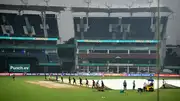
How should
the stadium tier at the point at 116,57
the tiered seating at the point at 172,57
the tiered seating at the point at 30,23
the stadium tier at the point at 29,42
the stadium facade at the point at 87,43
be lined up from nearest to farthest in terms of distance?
1. the tiered seating at the point at 172,57
2. the tiered seating at the point at 30,23
3. the stadium tier at the point at 29,42
4. the stadium facade at the point at 87,43
5. the stadium tier at the point at 116,57

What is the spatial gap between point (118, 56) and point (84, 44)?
6.93ft

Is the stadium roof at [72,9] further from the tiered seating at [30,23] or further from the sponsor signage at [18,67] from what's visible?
the sponsor signage at [18,67]

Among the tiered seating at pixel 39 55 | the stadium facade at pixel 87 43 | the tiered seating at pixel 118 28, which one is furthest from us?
the tiered seating at pixel 118 28

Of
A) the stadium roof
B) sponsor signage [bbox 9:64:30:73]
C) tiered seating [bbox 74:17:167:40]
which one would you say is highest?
the stadium roof

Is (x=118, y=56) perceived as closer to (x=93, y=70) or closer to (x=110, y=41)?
(x=110, y=41)

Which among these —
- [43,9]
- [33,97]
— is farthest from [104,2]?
[33,97]

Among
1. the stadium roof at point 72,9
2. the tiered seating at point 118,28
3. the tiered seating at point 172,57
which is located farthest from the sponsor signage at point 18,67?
the tiered seating at point 172,57

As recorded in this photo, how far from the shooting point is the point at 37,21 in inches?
555

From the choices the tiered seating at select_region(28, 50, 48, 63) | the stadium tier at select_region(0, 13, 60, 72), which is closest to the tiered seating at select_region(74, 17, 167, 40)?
the stadium tier at select_region(0, 13, 60, 72)

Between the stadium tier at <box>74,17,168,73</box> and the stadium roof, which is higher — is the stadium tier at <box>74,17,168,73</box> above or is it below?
below

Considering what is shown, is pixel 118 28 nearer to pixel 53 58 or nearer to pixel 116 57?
pixel 116 57

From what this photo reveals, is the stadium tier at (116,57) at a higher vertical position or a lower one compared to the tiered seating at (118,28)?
lower

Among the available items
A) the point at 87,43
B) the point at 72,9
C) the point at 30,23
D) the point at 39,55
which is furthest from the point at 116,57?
the point at 72,9

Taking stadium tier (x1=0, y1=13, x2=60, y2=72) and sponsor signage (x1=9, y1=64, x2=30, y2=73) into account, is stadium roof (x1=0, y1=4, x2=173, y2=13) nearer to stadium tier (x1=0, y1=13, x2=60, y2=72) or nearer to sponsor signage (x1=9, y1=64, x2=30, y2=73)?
stadium tier (x1=0, y1=13, x2=60, y2=72)
